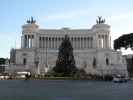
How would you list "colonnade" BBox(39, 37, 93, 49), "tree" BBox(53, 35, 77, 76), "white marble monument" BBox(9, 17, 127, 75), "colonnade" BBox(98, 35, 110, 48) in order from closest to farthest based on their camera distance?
"tree" BBox(53, 35, 77, 76), "white marble monument" BBox(9, 17, 127, 75), "colonnade" BBox(39, 37, 93, 49), "colonnade" BBox(98, 35, 110, 48)

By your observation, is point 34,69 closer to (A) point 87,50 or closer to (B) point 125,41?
(A) point 87,50

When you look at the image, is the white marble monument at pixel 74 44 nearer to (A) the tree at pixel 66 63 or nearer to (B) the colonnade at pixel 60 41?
(B) the colonnade at pixel 60 41

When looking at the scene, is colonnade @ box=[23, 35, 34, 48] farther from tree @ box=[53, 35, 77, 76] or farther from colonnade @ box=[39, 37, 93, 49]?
tree @ box=[53, 35, 77, 76]

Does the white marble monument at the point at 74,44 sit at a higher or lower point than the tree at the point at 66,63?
higher

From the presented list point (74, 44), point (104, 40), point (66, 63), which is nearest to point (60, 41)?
point (74, 44)

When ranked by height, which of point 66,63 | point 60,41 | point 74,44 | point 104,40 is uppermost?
point 104,40

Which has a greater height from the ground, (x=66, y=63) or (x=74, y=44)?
(x=74, y=44)

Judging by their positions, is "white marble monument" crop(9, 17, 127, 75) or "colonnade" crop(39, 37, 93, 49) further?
"colonnade" crop(39, 37, 93, 49)

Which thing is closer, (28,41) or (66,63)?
(66,63)

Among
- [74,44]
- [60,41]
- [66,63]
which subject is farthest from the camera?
[74,44]

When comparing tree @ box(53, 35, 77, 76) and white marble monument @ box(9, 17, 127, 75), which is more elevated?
white marble monument @ box(9, 17, 127, 75)

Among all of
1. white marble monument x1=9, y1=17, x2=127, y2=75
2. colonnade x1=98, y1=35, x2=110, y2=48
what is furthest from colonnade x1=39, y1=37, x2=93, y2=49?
colonnade x1=98, y1=35, x2=110, y2=48

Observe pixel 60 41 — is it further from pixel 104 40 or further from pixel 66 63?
pixel 66 63

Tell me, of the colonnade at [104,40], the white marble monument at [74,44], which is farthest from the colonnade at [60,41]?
the colonnade at [104,40]
